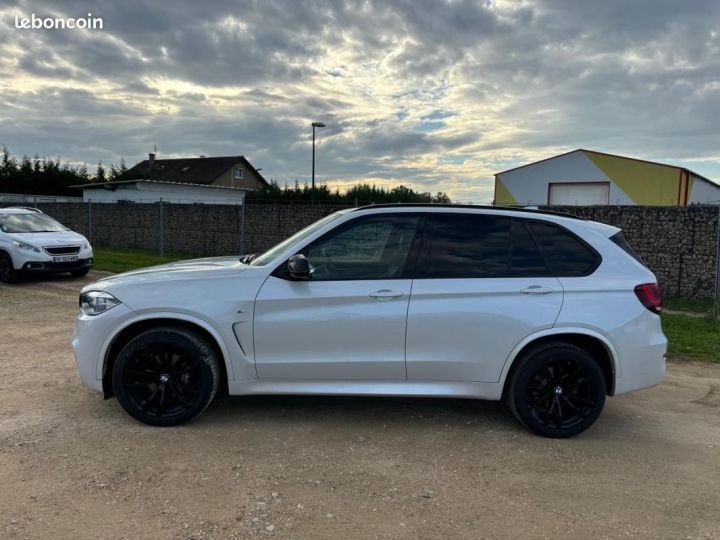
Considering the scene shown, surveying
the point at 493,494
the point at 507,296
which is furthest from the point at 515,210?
the point at 493,494

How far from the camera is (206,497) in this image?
3248 mm

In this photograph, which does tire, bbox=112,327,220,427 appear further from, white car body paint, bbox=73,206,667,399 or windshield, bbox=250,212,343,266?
windshield, bbox=250,212,343,266

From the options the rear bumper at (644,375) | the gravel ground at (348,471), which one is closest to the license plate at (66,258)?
the gravel ground at (348,471)

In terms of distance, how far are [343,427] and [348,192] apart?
2857cm

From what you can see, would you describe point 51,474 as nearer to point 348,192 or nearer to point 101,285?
point 101,285

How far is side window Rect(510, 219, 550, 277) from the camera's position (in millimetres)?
4215

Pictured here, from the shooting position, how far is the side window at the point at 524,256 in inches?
166

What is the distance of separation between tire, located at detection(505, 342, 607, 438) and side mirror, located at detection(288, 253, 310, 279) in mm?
1769

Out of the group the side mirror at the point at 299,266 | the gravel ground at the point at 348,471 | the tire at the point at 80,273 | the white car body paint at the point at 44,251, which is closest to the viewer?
the gravel ground at the point at 348,471

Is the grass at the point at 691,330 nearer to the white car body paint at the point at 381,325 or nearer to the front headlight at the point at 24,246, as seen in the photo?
the white car body paint at the point at 381,325

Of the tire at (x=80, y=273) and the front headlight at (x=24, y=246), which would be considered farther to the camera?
the tire at (x=80, y=273)

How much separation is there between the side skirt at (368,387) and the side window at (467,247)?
84 cm

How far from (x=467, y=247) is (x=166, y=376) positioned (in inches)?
99.1

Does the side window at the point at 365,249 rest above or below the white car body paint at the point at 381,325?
above
